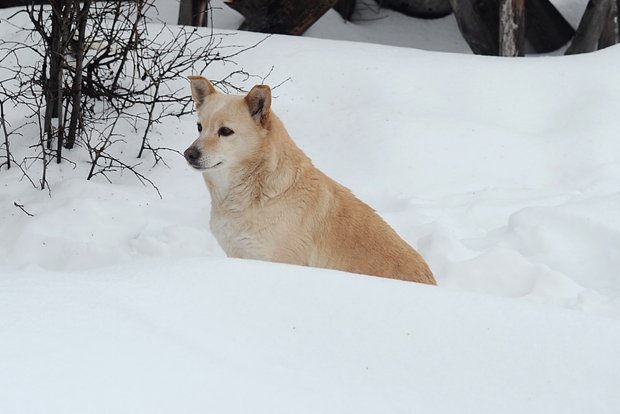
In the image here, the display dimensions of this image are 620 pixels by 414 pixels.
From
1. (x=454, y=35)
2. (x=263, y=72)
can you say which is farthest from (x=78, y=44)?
(x=454, y=35)

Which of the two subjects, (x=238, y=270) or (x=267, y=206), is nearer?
(x=238, y=270)

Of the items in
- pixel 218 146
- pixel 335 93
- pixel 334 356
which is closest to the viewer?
pixel 334 356

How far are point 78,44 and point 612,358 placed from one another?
4.30 metres

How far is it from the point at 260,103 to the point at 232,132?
20 centimetres

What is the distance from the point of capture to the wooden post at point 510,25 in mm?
8617

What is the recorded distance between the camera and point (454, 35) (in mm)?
11211

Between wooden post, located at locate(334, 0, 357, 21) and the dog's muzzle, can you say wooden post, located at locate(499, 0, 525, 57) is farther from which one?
the dog's muzzle

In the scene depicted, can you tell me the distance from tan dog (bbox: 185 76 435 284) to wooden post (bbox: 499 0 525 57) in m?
5.03

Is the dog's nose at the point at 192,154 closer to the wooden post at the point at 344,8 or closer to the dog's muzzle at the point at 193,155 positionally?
the dog's muzzle at the point at 193,155

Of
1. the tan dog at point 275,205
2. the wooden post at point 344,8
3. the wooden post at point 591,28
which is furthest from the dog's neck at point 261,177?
the wooden post at point 344,8

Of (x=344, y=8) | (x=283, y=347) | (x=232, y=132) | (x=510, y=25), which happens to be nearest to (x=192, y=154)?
(x=232, y=132)

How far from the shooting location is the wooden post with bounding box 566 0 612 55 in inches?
362

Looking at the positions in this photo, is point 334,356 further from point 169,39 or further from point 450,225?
point 169,39

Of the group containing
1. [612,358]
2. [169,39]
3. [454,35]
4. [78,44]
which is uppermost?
[612,358]
